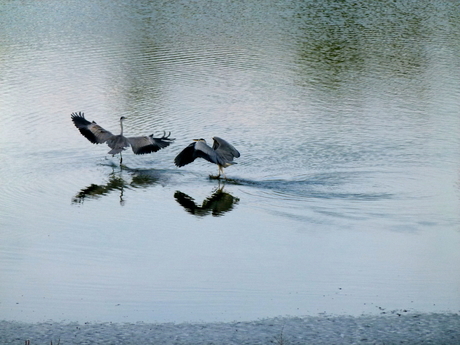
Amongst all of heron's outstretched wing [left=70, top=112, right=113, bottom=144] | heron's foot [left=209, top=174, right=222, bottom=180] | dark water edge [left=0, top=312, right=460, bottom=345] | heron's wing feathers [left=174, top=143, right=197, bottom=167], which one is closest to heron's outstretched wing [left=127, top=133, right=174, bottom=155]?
heron's outstretched wing [left=70, top=112, right=113, bottom=144]

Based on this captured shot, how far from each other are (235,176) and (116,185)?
1.89 m

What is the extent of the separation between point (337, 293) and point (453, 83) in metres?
11.9

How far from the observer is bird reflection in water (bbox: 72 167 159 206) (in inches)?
490

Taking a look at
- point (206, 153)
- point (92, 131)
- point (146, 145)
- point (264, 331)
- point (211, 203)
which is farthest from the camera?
point (92, 131)

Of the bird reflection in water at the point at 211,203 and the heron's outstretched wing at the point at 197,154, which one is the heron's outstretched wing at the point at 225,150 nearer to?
the heron's outstretched wing at the point at 197,154

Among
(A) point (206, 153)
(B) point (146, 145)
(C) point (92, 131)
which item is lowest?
(A) point (206, 153)

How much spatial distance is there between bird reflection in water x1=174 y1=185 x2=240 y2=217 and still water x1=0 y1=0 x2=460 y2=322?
0.04 meters

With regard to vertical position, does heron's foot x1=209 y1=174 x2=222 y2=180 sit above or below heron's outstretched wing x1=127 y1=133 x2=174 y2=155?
below

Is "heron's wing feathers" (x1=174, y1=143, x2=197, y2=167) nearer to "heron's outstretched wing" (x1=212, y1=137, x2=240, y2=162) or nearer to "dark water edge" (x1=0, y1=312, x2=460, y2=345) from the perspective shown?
"heron's outstretched wing" (x1=212, y1=137, x2=240, y2=162)

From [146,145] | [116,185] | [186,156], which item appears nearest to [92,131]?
[146,145]

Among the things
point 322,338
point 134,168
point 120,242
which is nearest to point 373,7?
point 134,168

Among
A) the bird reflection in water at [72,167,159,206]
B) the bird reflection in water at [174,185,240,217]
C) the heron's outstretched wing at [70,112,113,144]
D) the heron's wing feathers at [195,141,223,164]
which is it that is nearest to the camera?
the bird reflection in water at [174,185,240,217]

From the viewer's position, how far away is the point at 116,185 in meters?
13.0

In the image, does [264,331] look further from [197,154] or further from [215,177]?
[215,177]
